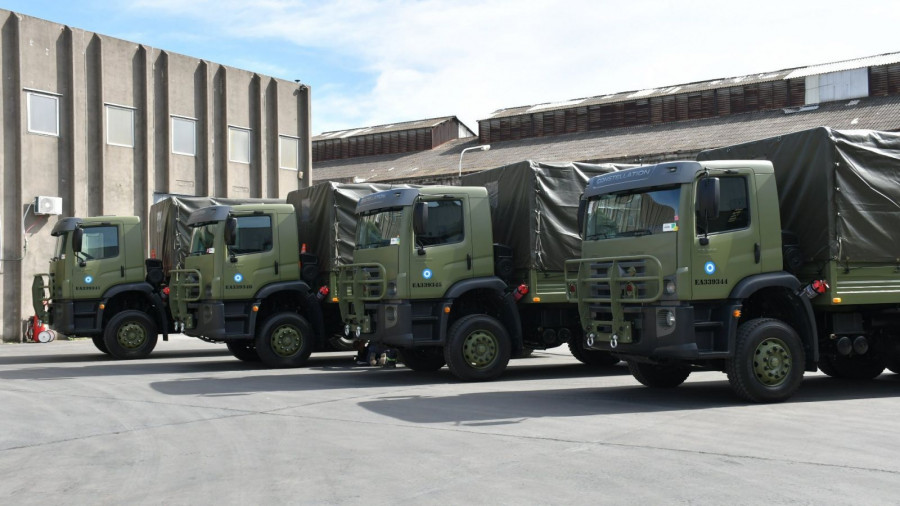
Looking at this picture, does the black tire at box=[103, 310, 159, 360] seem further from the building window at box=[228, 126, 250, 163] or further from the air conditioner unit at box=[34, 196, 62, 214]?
the building window at box=[228, 126, 250, 163]

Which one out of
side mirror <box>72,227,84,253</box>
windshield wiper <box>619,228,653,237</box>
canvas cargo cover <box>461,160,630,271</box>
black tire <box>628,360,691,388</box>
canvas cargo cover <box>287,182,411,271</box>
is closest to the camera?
windshield wiper <box>619,228,653,237</box>

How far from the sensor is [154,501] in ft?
21.7

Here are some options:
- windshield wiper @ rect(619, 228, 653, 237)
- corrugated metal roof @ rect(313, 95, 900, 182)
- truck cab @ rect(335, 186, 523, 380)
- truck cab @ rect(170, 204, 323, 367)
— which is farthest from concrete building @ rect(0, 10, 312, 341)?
windshield wiper @ rect(619, 228, 653, 237)

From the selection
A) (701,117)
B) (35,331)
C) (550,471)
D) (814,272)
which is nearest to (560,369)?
(814,272)

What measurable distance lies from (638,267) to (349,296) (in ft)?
17.6

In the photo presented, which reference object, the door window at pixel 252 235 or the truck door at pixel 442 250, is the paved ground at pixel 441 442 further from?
the door window at pixel 252 235

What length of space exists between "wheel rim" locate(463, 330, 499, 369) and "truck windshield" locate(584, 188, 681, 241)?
274 cm

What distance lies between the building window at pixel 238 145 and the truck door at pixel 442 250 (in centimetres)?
1930

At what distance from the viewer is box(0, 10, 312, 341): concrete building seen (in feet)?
84.1

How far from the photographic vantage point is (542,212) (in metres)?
14.5

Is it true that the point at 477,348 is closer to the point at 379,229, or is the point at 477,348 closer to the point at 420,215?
the point at 420,215

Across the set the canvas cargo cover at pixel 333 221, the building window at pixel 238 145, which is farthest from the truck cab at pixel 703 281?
the building window at pixel 238 145

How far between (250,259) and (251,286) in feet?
1.59

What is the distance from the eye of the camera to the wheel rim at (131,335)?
1889 centimetres
